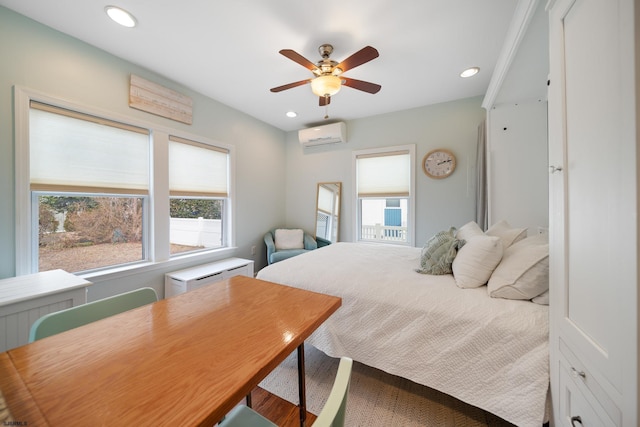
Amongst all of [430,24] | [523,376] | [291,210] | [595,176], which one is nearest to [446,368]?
[523,376]

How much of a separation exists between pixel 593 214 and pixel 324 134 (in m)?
3.52

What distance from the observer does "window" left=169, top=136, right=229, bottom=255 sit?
283 centimetres

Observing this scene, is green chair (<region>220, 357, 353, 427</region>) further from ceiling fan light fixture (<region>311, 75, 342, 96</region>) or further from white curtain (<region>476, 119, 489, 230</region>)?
white curtain (<region>476, 119, 489, 230</region>)

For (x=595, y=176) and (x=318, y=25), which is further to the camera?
(x=318, y=25)

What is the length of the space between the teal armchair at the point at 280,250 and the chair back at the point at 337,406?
9.92ft

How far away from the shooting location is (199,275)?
258 cm

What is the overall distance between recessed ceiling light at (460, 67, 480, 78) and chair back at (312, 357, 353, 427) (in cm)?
311

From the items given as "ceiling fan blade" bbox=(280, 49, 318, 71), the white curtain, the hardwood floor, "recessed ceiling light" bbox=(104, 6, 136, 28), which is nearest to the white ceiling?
"recessed ceiling light" bbox=(104, 6, 136, 28)

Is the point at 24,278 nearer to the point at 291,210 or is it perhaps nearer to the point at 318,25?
the point at 318,25

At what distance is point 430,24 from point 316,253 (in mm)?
2287

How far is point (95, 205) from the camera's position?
2244 mm

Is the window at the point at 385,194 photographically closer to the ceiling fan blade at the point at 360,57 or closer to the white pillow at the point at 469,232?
the white pillow at the point at 469,232

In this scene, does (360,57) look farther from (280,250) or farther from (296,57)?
(280,250)

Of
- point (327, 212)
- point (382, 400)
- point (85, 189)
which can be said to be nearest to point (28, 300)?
point (85, 189)
